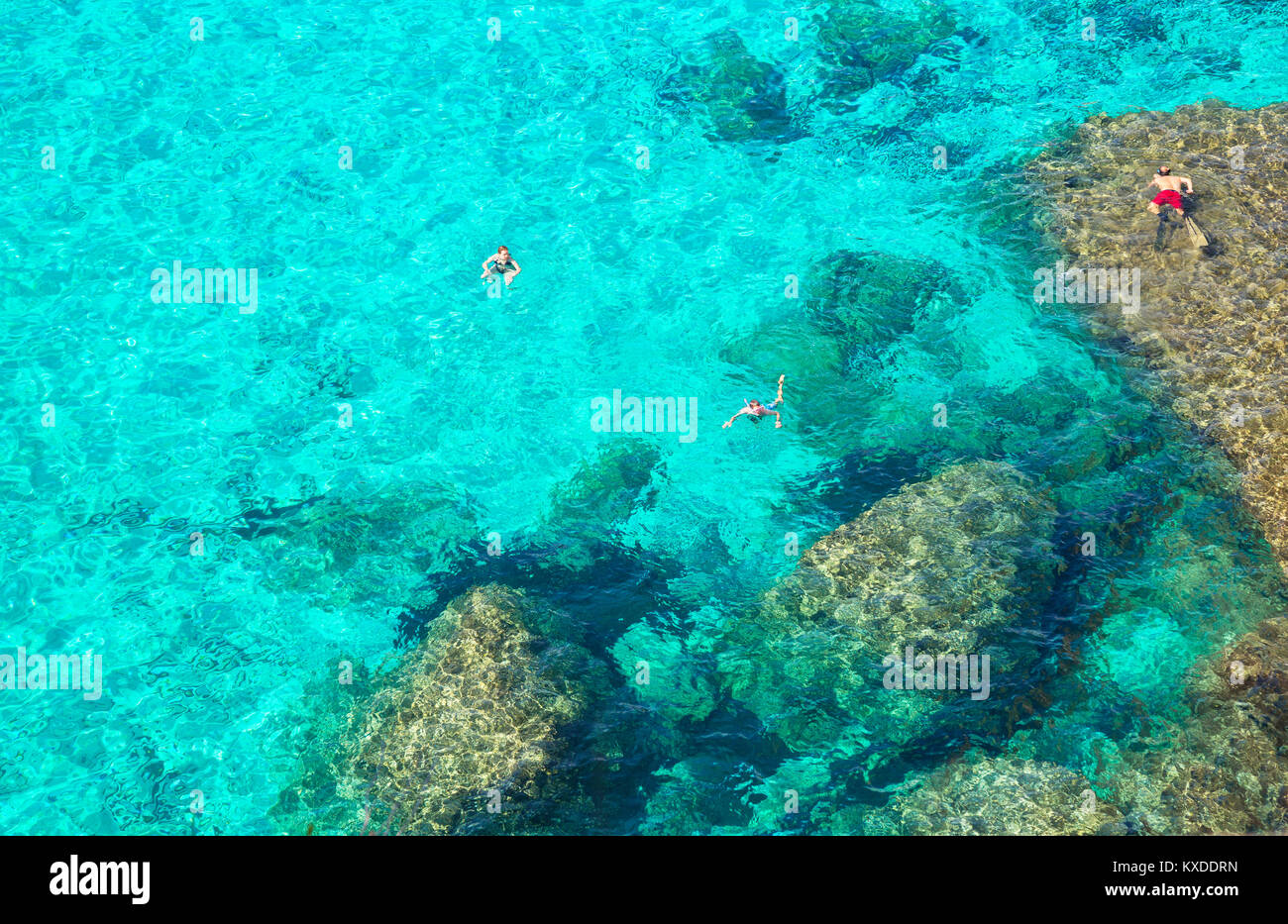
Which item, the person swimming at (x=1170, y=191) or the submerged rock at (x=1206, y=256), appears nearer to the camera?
the submerged rock at (x=1206, y=256)

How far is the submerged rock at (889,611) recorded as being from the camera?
666 inches

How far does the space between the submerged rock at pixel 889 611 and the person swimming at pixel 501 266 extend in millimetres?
8784

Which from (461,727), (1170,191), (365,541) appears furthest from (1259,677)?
(365,541)

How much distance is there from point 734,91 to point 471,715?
16.6 metres

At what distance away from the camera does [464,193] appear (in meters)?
24.4

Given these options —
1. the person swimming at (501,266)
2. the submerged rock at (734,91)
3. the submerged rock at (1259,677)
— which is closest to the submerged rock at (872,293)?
the submerged rock at (734,91)

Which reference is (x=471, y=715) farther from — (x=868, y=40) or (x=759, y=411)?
(x=868, y=40)

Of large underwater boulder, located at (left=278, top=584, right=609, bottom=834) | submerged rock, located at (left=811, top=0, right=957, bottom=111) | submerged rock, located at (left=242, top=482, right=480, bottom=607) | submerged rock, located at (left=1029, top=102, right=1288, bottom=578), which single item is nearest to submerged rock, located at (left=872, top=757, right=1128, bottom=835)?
large underwater boulder, located at (left=278, top=584, right=609, bottom=834)

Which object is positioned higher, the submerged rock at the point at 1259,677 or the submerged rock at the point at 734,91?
the submerged rock at the point at 734,91

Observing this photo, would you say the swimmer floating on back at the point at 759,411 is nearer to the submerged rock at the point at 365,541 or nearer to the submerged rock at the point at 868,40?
the submerged rock at the point at 365,541

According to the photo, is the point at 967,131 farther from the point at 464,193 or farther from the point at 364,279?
the point at 364,279

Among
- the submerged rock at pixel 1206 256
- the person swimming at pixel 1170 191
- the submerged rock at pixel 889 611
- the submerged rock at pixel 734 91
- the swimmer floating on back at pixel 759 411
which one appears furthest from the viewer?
the submerged rock at pixel 734 91

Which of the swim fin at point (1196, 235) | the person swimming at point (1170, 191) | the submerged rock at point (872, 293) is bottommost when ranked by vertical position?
the submerged rock at point (872, 293)

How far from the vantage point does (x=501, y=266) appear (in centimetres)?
2259
